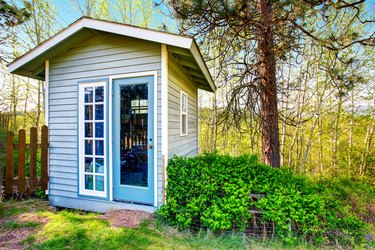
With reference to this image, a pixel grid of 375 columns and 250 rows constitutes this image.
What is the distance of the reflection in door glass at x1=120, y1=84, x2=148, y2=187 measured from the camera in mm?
3252

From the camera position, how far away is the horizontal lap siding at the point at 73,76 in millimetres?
3303

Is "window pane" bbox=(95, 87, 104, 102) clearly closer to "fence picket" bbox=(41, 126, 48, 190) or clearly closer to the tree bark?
"fence picket" bbox=(41, 126, 48, 190)

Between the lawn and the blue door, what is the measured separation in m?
0.55

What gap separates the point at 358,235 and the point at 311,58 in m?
6.51

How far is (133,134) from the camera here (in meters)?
3.30

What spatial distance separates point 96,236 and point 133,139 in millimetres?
1524

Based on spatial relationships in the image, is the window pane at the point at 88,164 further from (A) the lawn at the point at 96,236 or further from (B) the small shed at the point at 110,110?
(A) the lawn at the point at 96,236

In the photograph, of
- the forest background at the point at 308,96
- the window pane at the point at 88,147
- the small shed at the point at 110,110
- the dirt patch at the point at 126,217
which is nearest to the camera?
the dirt patch at the point at 126,217

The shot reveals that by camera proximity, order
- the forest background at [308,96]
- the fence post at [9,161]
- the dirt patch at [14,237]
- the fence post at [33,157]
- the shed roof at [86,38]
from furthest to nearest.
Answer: the forest background at [308,96], the fence post at [33,157], the fence post at [9,161], the shed roof at [86,38], the dirt patch at [14,237]

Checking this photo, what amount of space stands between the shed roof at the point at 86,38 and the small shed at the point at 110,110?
16mm

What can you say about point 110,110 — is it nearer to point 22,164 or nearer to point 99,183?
point 99,183

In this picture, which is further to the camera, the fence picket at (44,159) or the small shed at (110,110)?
the fence picket at (44,159)

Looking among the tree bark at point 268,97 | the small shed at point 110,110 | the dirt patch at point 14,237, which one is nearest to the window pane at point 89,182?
the small shed at point 110,110

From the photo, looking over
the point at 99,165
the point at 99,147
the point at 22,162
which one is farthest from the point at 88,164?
the point at 22,162
